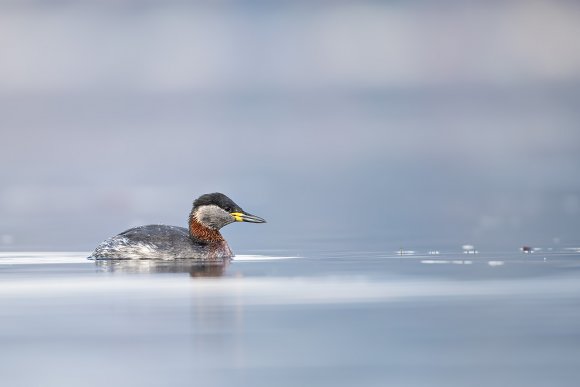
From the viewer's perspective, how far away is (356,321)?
34.9 ft

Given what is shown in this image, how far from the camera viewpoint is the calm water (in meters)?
8.25

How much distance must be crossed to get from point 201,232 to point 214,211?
35 cm

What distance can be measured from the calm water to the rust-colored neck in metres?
3.76

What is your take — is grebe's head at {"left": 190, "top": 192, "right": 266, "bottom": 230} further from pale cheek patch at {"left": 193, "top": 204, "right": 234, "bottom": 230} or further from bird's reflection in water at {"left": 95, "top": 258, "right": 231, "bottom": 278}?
bird's reflection in water at {"left": 95, "top": 258, "right": 231, "bottom": 278}

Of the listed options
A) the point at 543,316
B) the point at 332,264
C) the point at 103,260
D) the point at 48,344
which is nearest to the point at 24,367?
the point at 48,344

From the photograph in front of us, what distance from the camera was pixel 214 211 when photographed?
20.5 metres

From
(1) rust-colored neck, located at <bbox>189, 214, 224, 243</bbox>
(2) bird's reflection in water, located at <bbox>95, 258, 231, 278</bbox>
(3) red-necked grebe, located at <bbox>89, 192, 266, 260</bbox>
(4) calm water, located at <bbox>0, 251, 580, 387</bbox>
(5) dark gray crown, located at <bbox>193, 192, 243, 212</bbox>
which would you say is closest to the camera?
(4) calm water, located at <bbox>0, 251, 580, 387</bbox>

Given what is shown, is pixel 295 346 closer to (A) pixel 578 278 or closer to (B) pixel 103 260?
(A) pixel 578 278

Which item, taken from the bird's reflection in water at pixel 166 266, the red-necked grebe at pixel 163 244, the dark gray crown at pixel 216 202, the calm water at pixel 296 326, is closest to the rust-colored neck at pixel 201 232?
the red-necked grebe at pixel 163 244

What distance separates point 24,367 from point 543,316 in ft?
13.4

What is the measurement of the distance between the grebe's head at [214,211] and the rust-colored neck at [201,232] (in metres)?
Answer: 0.04

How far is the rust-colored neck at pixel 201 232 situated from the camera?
20.4m

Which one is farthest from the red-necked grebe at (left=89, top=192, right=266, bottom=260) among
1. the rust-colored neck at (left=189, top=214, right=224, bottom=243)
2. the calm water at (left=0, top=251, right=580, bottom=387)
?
the calm water at (left=0, top=251, right=580, bottom=387)

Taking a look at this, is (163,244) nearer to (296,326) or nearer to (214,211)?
(214,211)
